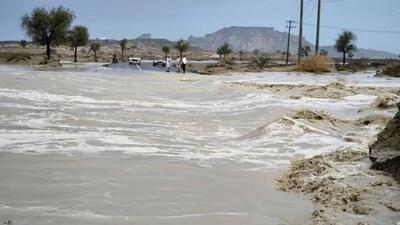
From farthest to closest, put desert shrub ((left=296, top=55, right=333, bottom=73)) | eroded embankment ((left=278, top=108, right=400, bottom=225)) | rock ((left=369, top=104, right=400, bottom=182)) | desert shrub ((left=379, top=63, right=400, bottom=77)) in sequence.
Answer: desert shrub ((left=296, top=55, right=333, bottom=73)), desert shrub ((left=379, top=63, right=400, bottom=77)), rock ((left=369, top=104, right=400, bottom=182)), eroded embankment ((left=278, top=108, right=400, bottom=225))

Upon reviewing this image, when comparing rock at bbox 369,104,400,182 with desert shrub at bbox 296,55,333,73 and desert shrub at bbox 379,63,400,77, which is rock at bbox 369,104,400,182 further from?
desert shrub at bbox 296,55,333,73

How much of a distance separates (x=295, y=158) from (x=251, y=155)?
656mm

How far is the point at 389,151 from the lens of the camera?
6.81 meters

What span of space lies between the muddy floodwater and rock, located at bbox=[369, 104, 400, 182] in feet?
4.08

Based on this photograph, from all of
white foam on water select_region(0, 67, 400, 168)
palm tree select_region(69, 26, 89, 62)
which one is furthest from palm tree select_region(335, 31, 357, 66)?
white foam on water select_region(0, 67, 400, 168)

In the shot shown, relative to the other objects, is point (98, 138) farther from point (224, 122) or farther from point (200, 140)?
point (224, 122)

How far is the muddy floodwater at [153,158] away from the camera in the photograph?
16.4 ft

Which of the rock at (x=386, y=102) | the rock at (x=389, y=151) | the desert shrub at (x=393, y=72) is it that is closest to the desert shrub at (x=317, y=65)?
the desert shrub at (x=393, y=72)

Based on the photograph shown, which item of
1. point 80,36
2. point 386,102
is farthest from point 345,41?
point 386,102

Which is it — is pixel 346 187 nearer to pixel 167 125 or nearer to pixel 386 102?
pixel 167 125

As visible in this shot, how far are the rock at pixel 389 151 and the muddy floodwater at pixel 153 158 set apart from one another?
4.08ft

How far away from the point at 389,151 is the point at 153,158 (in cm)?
312

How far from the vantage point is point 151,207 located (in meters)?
5.10

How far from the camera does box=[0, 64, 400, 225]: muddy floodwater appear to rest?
5.00 metres
